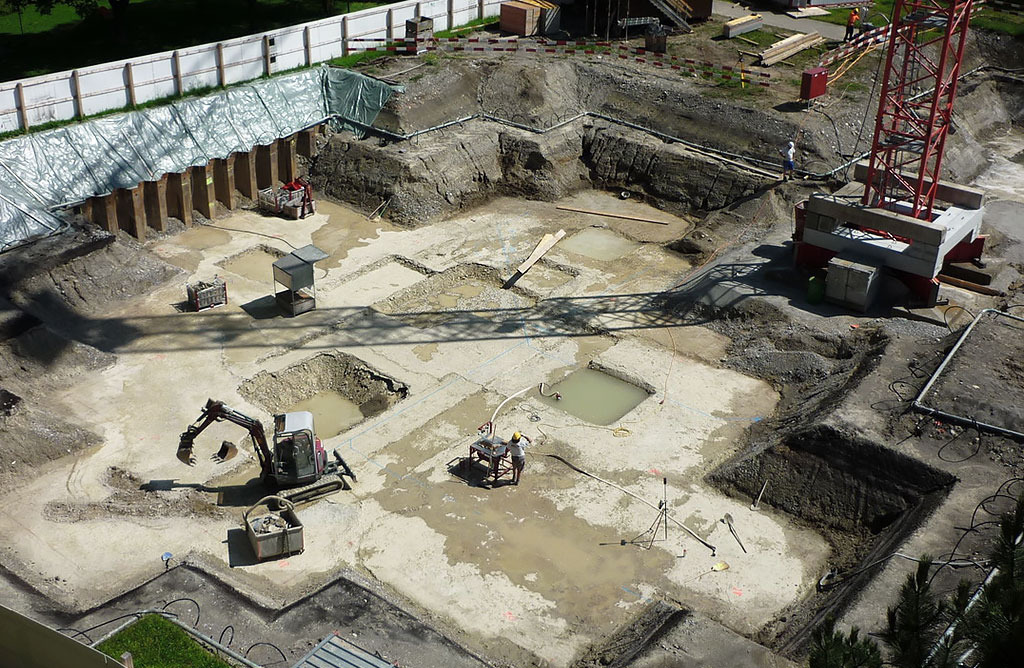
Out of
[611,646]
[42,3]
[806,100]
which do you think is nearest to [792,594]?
[611,646]

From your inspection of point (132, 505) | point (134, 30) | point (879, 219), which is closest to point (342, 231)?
point (132, 505)

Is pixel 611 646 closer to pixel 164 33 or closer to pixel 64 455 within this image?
pixel 64 455

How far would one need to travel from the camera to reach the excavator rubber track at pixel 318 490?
22.0 m

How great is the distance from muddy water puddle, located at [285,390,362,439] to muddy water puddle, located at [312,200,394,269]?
6.60 m

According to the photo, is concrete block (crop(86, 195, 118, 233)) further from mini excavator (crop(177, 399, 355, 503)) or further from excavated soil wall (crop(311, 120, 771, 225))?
mini excavator (crop(177, 399, 355, 503))

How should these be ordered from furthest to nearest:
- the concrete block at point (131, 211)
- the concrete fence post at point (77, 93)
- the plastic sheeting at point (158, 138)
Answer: the concrete fence post at point (77, 93), the concrete block at point (131, 211), the plastic sheeting at point (158, 138)

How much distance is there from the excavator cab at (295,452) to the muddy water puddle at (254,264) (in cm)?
950

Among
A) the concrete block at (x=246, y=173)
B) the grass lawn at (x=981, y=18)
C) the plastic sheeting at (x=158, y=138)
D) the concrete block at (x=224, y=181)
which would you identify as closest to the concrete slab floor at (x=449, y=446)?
the concrete block at (x=224, y=181)

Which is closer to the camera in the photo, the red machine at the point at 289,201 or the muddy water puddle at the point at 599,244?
the muddy water puddle at the point at 599,244

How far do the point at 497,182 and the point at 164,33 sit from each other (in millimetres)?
16190

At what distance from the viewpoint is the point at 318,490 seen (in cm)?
2225

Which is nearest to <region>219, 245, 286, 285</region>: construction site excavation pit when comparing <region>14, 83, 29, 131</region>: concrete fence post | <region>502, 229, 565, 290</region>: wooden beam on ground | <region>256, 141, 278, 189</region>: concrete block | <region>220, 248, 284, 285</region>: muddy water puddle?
<region>220, 248, 284, 285</region>: muddy water puddle

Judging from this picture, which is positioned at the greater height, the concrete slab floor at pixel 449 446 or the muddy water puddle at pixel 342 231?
the muddy water puddle at pixel 342 231

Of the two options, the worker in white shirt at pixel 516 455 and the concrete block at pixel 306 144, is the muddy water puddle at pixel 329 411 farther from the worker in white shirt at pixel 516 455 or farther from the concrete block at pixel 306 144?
the concrete block at pixel 306 144
